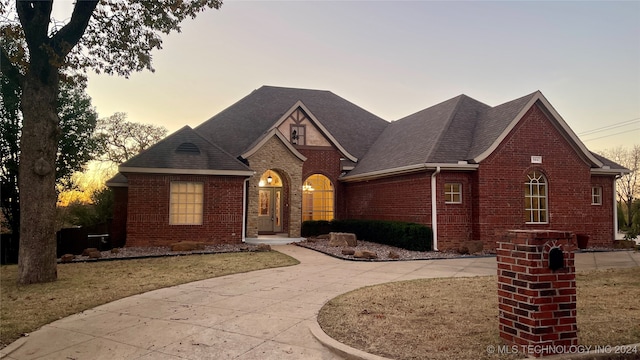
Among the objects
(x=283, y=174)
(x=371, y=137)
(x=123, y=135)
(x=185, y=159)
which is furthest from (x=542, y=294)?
(x=123, y=135)

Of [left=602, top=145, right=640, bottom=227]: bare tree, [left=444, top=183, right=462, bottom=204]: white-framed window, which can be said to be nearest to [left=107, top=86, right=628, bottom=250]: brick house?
[left=444, top=183, right=462, bottom=204]: white-framed window

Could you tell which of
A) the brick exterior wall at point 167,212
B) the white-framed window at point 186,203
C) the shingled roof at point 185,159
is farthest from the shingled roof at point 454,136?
the white-framed window at point 186,203

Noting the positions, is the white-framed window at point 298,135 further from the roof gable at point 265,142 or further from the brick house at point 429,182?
the roof gable at point 265,142

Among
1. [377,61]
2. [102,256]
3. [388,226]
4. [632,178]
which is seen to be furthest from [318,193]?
[632,178]

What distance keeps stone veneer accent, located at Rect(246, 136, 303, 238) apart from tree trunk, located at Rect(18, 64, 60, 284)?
377 inches

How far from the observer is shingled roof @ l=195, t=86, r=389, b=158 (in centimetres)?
2219

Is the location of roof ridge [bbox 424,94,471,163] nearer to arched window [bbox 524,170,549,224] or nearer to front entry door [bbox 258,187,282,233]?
arched window [bbox 524,170,549,224]

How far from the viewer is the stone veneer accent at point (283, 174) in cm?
1861

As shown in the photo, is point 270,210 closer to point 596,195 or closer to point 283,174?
point 283,174

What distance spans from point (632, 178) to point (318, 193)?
1633 inches

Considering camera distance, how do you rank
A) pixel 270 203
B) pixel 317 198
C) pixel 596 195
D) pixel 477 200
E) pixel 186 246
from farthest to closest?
1. pixel 317 198
2. pixel 270 203
3. pixel 596 195
4. pixel 477 200
5. pixel 186 246

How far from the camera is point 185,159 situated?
53.7ft

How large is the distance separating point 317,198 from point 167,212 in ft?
27.2

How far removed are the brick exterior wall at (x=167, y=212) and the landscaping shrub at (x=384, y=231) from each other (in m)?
4.69
